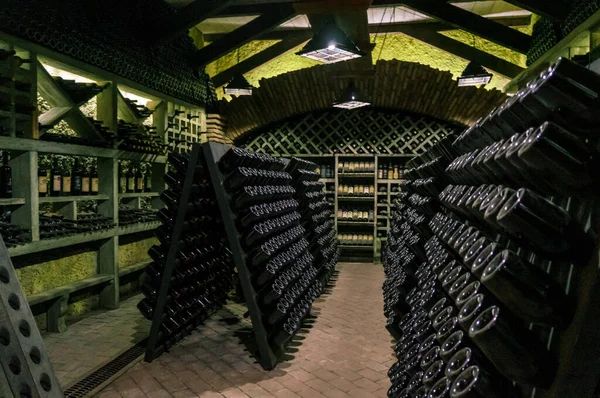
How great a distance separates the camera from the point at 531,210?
0.84m

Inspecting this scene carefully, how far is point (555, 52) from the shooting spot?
5543 millimetres

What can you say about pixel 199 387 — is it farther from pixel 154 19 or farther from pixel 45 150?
pixel 154 19

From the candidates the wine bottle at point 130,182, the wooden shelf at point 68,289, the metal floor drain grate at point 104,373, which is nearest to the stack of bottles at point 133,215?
the wine bottle at point 130,182

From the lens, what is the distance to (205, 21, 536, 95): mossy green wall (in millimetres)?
7965

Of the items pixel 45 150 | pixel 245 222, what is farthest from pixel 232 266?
pixel 45 150

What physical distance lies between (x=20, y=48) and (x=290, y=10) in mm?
3995

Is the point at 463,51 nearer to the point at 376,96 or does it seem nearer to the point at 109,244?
the point at 376,96

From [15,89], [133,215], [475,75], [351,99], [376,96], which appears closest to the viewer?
[15,89]

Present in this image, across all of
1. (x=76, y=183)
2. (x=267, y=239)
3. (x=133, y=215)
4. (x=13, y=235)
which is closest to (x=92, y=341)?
(x=13, y=235)

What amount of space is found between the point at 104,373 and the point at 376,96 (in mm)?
6391

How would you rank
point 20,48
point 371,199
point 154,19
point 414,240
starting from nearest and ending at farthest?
point 414,240 < point 20,48 < point 154,19 < point 371,199

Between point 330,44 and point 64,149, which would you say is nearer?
point 64,149

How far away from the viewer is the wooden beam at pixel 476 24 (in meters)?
6.54

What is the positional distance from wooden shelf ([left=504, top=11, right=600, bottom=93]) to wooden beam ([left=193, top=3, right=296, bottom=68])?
11.7 feet
